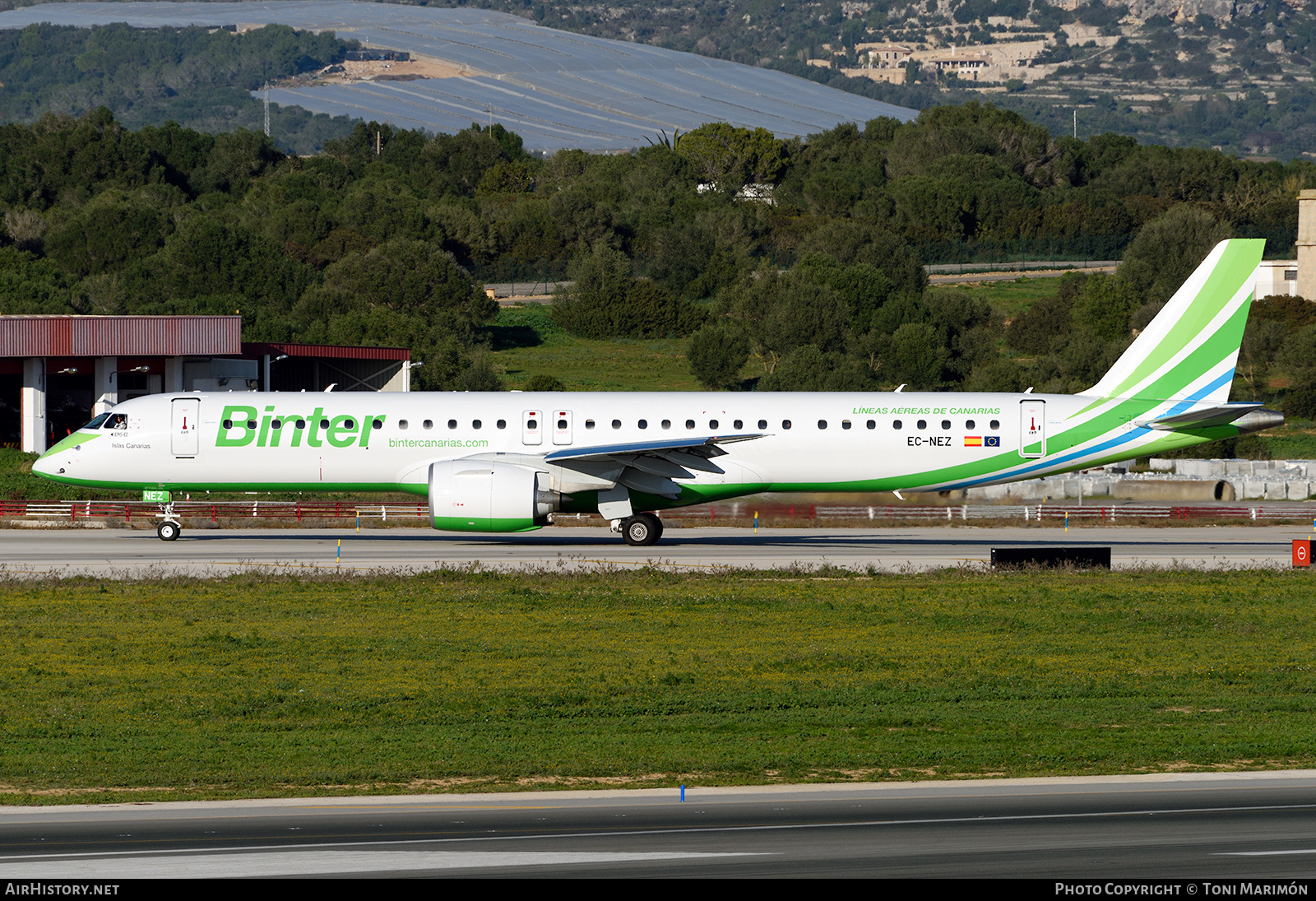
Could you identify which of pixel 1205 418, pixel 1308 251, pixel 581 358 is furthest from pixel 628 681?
pixel 1308 251

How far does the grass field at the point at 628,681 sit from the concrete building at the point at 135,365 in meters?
34.0

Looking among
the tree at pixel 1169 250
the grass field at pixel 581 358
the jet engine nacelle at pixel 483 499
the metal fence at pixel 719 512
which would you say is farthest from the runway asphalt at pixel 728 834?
the tree at pixel 1169 250

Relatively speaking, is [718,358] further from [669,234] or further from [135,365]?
[135,365]

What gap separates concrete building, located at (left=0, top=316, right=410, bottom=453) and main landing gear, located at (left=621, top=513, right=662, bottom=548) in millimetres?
25827

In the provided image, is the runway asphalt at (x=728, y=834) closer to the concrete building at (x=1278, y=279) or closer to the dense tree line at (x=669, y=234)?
the dense tree line at (x=669, y=234)

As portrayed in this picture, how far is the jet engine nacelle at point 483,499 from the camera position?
36.1 m

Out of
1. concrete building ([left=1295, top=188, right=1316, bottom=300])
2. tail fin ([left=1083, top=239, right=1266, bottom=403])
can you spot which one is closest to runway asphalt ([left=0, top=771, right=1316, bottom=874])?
tail fin ([left=1083, top=239, right=1266, bottom=403])

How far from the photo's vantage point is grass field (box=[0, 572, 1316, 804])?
15.8 m

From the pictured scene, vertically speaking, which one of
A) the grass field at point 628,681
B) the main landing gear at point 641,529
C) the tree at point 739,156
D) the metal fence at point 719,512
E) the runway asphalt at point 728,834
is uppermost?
the tree at point 739,156

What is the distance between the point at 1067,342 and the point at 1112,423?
6592 cm

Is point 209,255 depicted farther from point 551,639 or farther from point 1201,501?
point 551,639

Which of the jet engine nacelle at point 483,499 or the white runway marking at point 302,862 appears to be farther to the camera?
the jet engine nacelle at point 483,499

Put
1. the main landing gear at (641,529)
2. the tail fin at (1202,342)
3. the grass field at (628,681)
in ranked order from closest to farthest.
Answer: the grass field at (628,681)
the tail fin at (1202,342)
the main landing gear at (641,529)

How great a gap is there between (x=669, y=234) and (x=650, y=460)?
3723 inches
